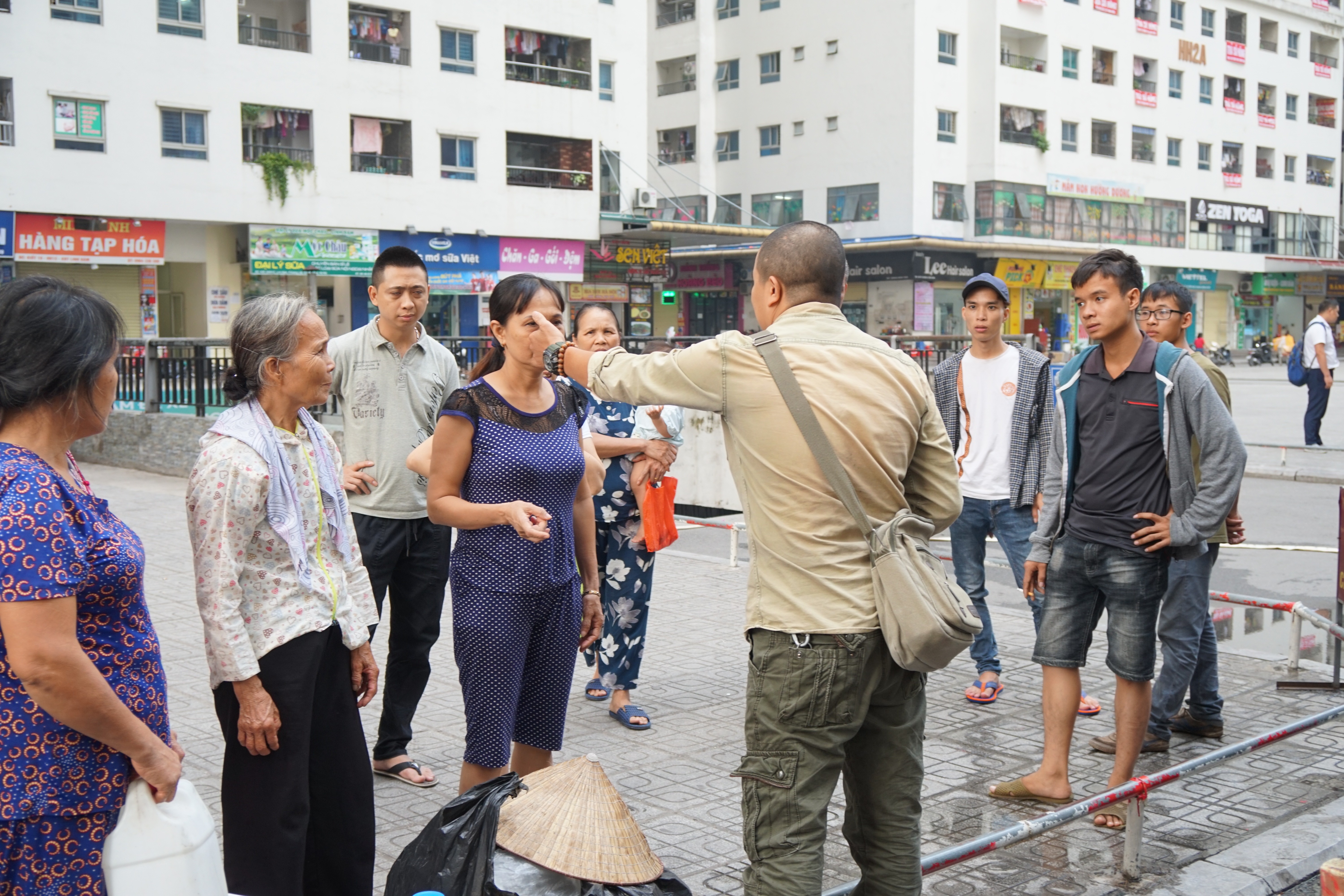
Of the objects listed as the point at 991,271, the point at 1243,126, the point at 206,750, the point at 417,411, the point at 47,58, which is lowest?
the point at 206,750

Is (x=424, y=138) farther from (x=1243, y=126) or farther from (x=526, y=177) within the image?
(x=1243, y=126)

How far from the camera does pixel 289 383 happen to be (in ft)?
10.7

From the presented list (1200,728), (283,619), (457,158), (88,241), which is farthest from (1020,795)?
(457,158)

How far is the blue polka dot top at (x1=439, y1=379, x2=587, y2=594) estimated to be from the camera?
3.95m

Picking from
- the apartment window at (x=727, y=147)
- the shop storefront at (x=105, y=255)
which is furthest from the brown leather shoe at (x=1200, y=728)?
the apartment window at (x=727, y=147)

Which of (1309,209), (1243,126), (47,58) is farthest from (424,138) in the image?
(1309,209)

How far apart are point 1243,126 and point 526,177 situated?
38.7 m

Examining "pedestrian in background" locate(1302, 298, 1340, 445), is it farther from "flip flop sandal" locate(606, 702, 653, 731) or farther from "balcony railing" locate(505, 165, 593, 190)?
"balcony railing" locate(505, 165, 593, 190)

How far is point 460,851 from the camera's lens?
2996 millimetres

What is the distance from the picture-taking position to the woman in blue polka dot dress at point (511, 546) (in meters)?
3.90

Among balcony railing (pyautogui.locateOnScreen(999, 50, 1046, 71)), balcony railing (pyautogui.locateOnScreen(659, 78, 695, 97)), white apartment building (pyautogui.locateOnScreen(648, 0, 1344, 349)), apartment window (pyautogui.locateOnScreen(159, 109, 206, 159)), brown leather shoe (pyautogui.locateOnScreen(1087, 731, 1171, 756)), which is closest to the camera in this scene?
brown leather shoe (pyautogui.locateOnScreen(1087, 731, 1171, 756))

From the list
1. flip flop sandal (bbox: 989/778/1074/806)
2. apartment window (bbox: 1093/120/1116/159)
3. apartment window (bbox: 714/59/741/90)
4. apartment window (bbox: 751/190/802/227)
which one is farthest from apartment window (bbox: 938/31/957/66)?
flip flop sandal (bbox: 989/778/1074/806)

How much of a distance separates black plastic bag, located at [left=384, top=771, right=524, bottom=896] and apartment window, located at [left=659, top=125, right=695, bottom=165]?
1872 inches

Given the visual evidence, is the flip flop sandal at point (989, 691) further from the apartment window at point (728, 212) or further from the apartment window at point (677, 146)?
the apartment window at point (677, 146)
